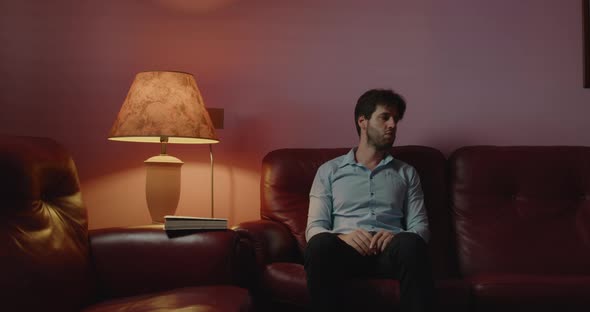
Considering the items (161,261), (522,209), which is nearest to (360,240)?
(161,261)

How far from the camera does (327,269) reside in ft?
5.35

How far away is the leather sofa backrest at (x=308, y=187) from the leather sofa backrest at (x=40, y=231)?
34.1 inches

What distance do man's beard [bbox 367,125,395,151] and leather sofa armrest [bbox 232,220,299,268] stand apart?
54 cm

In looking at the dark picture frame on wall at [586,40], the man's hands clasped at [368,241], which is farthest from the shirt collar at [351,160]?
the dark picture frame on wall at [586,40]

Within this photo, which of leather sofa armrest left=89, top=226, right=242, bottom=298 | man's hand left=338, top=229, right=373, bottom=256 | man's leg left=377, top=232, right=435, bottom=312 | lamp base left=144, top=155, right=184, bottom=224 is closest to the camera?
man's leg left=377, top=232, right=435, bottom=312

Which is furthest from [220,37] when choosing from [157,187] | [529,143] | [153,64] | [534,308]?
[534,308]

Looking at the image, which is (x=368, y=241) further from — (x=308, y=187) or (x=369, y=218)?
(x=308, y=187)

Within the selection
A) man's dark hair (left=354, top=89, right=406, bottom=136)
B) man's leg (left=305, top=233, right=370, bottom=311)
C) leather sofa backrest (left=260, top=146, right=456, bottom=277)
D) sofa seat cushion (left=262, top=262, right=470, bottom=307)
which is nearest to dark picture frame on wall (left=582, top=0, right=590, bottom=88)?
leather sofa backrest (left=260, top=146, right=456, bottom=277)

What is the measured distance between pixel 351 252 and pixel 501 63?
1472 mm

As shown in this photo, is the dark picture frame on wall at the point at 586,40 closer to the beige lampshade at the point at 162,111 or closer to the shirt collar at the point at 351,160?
the shirt collar at the point at 351,160

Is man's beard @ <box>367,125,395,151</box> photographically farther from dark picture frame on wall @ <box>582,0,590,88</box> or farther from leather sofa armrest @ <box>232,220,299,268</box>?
dark picture frame on wall @ <box>582,0,590,88</box>

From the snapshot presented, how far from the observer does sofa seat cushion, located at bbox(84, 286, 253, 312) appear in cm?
138

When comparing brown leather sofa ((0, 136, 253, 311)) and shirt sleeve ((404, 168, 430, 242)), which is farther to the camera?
shirt sleeve ((404, 168, 430, 242))

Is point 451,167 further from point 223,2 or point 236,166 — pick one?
point 223,2
